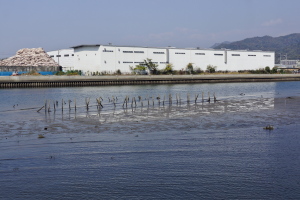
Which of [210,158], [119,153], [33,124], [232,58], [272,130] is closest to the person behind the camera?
[210,158]

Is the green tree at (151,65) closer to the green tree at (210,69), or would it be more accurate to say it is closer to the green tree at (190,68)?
the green tree at (190,68)

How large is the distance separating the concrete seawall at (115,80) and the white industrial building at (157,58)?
6.39 metres

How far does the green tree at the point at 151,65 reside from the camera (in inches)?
3912

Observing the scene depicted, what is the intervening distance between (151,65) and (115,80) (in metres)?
15.6

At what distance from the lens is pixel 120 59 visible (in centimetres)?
9550

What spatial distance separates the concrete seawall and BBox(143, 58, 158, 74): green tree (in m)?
4.95

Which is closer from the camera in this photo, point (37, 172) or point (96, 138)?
point (37, 172)

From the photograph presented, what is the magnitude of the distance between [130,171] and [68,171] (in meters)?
2.53

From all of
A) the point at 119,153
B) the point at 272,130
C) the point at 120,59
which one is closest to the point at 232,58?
the point at 120,59

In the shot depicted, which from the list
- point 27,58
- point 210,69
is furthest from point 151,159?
point 27,58

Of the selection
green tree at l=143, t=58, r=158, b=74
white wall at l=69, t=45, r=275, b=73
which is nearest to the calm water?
white wall at l=69, t=45, r=275, b=73

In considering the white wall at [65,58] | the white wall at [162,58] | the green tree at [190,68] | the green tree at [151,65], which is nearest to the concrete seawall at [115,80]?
the green tree at [151,65]

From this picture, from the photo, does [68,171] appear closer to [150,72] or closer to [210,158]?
[210,158]

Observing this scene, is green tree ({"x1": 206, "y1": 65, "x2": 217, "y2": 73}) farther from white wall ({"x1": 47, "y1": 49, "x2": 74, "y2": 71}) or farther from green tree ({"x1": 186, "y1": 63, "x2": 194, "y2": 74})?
white wall ({"x1": 47, "y1": 49, "x2": 74, "y2": 71})
